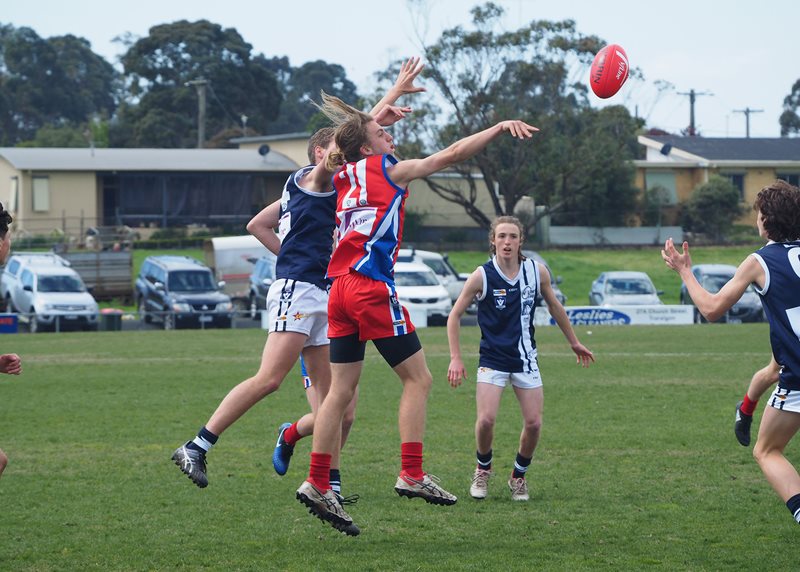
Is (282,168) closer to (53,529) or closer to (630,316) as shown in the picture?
(630,316)

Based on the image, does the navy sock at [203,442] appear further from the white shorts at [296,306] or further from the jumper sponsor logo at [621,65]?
the jumper sponsor logo at [621,65]

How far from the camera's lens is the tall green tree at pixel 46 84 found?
94.2 metres

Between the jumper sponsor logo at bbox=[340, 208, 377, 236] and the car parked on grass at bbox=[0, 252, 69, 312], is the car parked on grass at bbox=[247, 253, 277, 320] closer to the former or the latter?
the car parked on grass at bbox=[0, 252, 69, 312]

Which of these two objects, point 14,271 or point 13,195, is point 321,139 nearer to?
point 14,271

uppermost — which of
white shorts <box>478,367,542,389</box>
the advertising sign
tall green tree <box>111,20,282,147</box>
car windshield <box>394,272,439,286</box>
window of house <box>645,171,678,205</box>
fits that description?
tall green tree <box>111,20,282,147</box>

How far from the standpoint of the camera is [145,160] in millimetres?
58531

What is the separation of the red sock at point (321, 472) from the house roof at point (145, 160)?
51761 mm

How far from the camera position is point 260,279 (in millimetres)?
35625

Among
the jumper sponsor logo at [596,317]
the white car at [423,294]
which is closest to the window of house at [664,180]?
the jumper sponsor logo at [596,317]

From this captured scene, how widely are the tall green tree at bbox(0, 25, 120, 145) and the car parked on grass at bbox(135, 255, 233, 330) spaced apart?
62544 mm

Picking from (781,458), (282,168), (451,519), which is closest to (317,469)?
(451,519)

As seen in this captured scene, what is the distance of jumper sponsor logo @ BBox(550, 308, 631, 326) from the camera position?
3112 centimetres

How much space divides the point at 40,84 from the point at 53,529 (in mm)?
96123

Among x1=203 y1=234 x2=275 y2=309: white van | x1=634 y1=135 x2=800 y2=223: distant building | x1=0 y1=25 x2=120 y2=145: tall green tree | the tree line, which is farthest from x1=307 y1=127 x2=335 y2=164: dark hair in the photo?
x1=0 y1=25 x2=120 y2=145: tall green tree
